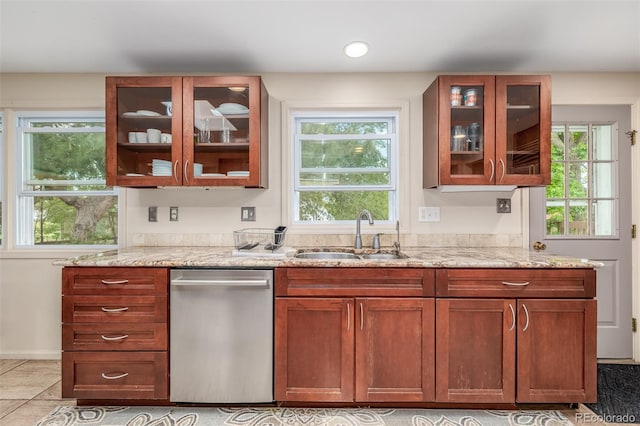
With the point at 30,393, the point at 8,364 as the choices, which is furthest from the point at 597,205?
the point at 8,364

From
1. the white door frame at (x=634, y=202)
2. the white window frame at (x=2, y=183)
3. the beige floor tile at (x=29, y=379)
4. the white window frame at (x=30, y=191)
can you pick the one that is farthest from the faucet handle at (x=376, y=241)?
the white window frame at (x=2, y=183)

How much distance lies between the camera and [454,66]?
8.21 ft

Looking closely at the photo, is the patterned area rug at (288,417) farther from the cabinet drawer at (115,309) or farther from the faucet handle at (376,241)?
the faucet handle at (376,241)

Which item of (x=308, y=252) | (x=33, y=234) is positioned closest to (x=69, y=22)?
(x=33, y=234)

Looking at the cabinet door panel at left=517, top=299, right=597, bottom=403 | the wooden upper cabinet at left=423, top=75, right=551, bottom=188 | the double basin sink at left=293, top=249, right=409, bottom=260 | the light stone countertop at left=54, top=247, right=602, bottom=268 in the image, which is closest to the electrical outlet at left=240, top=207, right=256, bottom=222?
the double basin sink at left=293, top=249, right=409, bottom=260

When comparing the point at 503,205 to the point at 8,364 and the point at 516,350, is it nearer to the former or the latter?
the point at 516,350

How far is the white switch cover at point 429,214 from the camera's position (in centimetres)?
257

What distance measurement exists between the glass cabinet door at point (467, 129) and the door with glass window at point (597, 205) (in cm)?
75

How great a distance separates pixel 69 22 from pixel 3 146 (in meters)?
1.44

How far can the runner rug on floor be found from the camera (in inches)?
74.7

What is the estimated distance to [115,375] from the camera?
6.16 feet

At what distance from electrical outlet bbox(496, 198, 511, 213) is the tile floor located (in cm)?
135

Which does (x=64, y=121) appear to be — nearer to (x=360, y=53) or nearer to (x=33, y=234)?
(x=33, y=234)

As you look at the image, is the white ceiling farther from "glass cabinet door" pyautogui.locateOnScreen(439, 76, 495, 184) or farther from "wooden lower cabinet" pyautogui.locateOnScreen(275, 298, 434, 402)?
"wooden lower cabinet" pyautogui.locateOnScreen(275, 298, 434, 402)
